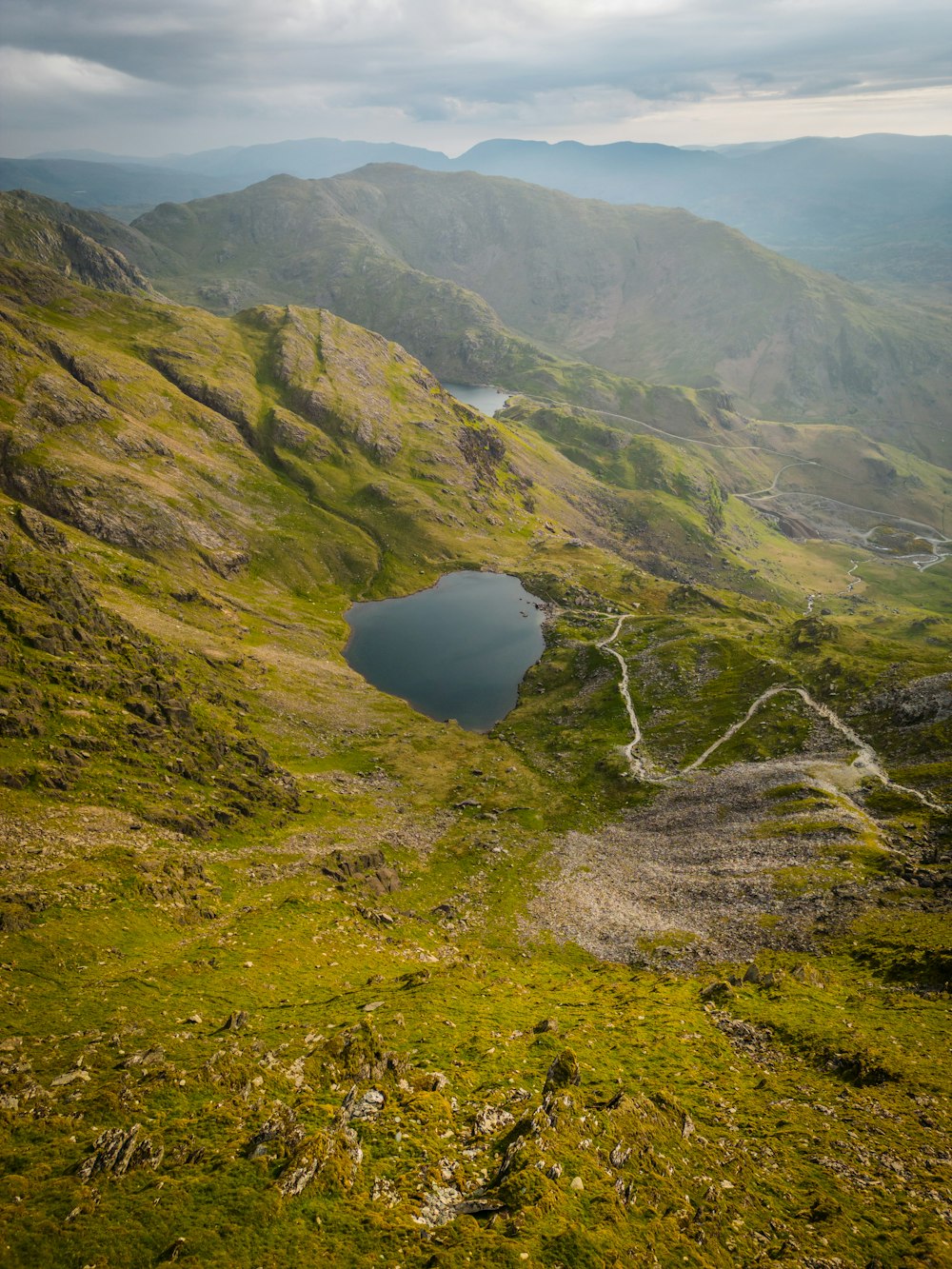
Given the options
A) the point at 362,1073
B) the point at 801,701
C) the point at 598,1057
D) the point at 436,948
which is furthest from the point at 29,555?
the point at 801,701

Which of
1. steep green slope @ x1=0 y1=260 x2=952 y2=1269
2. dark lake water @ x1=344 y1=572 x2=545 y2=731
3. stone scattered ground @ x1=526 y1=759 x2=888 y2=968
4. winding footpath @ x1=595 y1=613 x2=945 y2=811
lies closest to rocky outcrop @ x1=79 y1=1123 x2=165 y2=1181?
steep green slope @ x1=0 y1=260 x2=952 y2=1269

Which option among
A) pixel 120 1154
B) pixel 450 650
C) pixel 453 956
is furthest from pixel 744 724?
pixel 120 1154

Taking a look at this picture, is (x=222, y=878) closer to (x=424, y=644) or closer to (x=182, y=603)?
(x=182, y=603)

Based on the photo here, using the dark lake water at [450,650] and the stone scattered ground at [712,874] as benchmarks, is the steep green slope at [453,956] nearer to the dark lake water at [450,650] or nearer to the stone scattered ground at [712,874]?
the stone scattered ground at [712,874]

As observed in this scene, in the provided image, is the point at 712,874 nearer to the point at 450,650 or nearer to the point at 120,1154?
the point at 120,1154

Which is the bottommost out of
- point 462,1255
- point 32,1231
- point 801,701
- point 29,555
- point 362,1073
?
point 801,701

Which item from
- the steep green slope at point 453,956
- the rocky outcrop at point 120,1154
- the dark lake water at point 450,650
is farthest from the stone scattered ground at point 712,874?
the dark lake water at point 450,650
